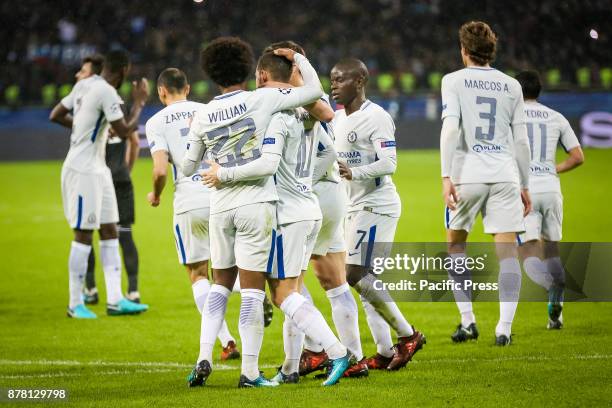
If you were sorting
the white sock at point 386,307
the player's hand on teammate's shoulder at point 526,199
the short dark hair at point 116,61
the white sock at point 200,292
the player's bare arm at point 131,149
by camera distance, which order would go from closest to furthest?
the white sock at point 386,307
the player's hand on teammate's shoulder at point 526,199
the white sock at point 200,292
the short dark hair at point 116,61
the player's bare arm at point 131,149

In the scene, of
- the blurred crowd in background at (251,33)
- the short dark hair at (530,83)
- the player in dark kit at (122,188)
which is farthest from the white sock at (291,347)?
the blurred crowd in background at (251,33)

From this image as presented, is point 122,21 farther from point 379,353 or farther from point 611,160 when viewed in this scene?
point 379,353

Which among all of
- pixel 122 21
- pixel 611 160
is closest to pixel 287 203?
pixel 611 160

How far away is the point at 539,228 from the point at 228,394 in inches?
142

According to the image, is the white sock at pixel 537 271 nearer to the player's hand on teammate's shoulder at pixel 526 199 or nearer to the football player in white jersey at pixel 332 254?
the player's hand on teammate's shoulder at pixel 526 199

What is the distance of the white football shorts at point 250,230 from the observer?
5.69m

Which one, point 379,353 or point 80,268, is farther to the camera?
point 80,268

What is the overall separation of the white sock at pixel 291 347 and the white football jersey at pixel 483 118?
1855 millimetres

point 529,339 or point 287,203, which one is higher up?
point 287,203

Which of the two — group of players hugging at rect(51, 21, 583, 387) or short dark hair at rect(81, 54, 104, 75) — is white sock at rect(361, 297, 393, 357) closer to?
group of players hugging at rect(51, 21, 583, 387)

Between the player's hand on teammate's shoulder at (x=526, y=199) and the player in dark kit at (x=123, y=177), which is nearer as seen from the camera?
the player's hand on teammate's shoulder at (x=526, y=199)

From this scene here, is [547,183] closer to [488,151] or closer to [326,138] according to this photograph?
[488,151]

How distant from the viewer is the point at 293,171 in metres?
5.91

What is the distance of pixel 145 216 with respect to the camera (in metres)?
17.2
